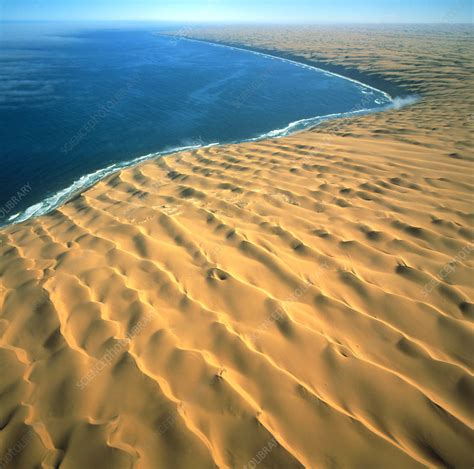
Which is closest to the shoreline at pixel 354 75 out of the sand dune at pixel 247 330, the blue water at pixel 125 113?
the blue water at pixel 125 113

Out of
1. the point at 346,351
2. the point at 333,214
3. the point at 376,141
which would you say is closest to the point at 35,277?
the point at 346,351

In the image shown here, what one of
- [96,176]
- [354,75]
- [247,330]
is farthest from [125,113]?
[354,75]

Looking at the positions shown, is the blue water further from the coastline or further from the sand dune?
the sand dune

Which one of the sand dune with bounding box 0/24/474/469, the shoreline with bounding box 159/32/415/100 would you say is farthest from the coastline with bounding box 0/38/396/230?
the sand dune with bounding box 0/24/474/469

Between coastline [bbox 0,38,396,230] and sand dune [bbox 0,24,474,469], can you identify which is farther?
coastline [bbox 0,38,396,230]

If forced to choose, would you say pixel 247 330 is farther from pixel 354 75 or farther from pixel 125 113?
pixel 354 75

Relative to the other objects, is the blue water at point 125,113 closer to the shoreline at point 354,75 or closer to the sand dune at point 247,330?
the shoreline at point 354,75

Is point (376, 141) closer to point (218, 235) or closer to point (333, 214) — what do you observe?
point (333, 214)
